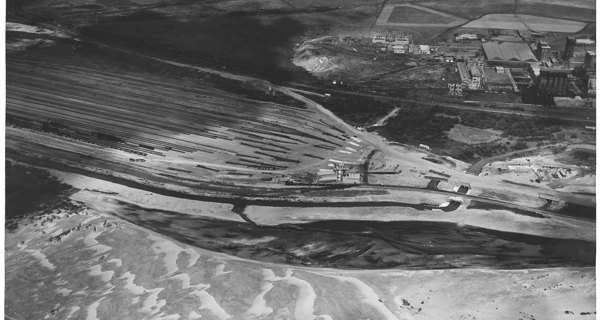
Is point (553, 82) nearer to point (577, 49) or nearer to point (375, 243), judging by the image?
point (577, 49)

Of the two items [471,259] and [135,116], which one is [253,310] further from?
[135,116]

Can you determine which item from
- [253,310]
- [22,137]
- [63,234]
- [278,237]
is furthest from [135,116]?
[253,310]

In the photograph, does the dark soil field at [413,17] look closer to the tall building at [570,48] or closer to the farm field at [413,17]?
the farm field at [413,17]

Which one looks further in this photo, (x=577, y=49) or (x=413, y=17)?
(x=413, y=17)

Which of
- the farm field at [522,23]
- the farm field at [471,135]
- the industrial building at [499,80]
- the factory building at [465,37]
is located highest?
the farm field at [522,23]

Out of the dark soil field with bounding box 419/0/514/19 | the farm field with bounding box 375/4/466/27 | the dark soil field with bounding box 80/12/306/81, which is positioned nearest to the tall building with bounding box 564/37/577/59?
the dark soil field with bounding box 419/0/514/19

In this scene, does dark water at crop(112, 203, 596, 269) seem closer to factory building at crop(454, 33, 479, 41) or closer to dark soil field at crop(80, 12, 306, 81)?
dark soil field at crop(80, 12, 306, 81)

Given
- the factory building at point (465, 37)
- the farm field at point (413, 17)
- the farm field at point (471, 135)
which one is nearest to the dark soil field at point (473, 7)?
the farm field at point (413, 17)

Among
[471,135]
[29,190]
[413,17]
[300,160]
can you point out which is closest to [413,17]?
[413,17]

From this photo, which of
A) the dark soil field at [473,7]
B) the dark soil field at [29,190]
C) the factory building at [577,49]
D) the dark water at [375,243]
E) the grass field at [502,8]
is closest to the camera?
the dark water at [375,243]
